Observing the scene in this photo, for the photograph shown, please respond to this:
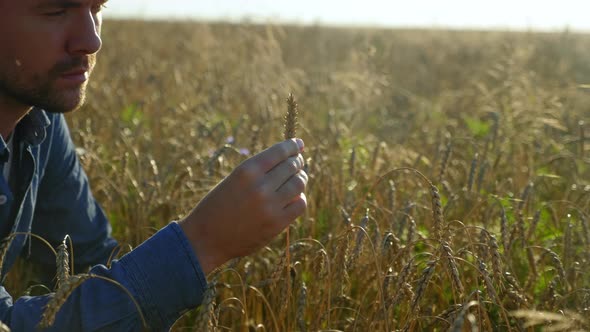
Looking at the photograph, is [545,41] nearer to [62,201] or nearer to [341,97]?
[341,97]

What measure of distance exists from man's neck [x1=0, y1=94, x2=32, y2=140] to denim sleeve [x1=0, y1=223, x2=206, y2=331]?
0.60m

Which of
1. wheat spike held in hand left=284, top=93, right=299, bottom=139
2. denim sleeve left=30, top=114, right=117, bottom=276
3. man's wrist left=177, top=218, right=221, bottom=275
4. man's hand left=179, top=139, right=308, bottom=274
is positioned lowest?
denim sleeve left=30, top=114, right=117, bottom=276

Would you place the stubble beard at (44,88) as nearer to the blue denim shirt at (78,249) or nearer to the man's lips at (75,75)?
the man's lips at (75,75)

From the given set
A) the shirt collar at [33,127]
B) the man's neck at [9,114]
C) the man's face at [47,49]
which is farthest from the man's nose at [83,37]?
the shirt collar at [33,127]

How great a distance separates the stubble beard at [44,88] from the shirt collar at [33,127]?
0.62ft

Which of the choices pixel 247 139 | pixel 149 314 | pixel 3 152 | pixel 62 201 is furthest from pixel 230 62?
pixel 149 314

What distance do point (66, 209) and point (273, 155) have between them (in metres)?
1.13

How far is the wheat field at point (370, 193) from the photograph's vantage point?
60.3 inches

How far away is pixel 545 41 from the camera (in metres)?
9.88

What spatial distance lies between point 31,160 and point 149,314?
757 millimetres

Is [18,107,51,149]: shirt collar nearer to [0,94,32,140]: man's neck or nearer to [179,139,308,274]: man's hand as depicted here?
[0,94,32,140]: man's neck

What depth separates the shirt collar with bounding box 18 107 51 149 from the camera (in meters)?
1.87

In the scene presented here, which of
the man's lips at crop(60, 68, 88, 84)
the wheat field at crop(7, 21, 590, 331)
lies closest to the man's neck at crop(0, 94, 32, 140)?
the man's lips at crop(60, 68, 88, 84)

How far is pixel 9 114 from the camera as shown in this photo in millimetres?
1757
